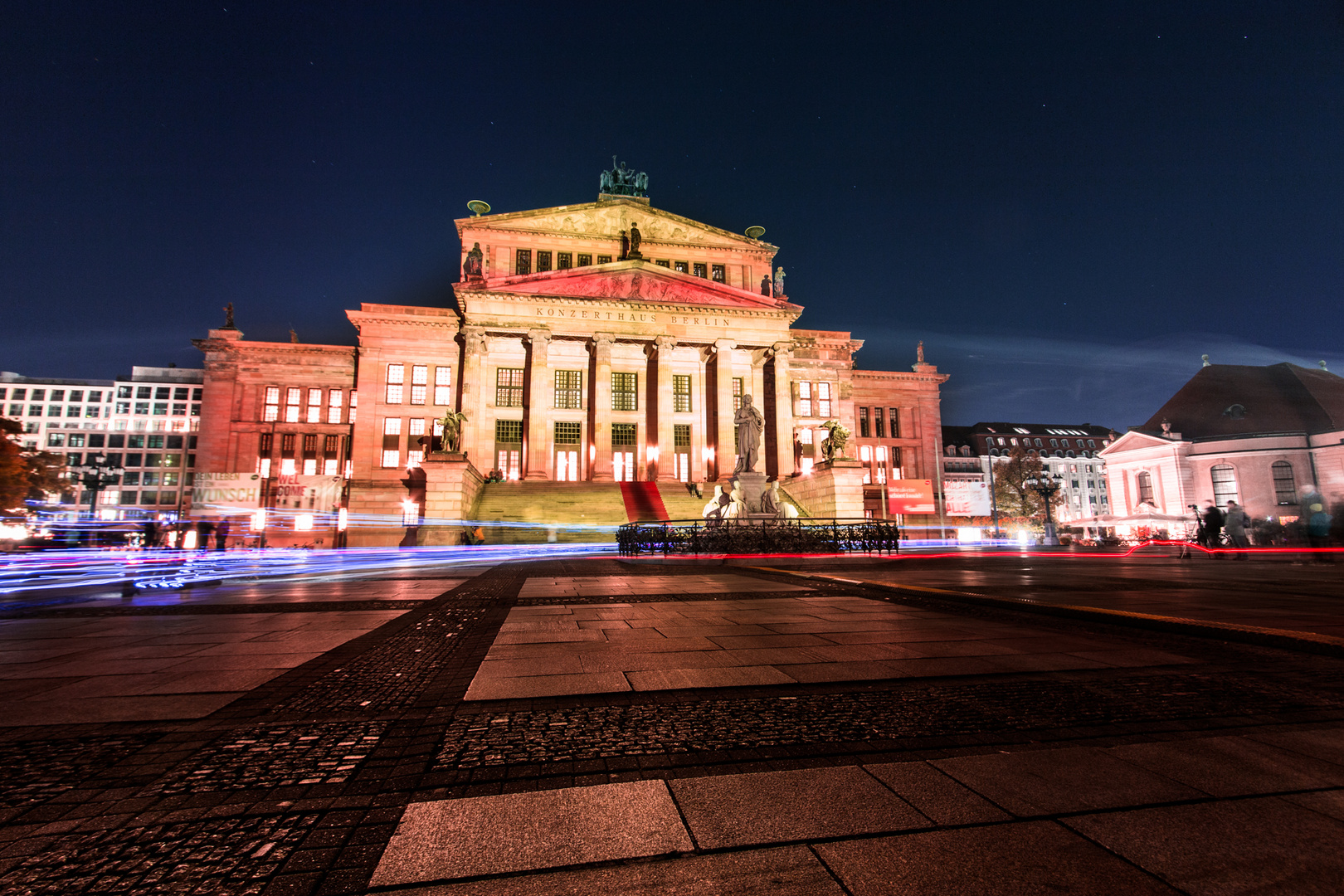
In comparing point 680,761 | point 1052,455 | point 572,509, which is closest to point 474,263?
point 572,509

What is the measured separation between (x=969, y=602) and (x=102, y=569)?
77.6 ft

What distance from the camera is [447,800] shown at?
8.25ft

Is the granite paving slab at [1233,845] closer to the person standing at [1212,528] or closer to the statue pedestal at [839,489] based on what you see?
the person standing at [1212,528]

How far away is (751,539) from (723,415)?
2226 centimetres

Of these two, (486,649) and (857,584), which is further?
(857,584)

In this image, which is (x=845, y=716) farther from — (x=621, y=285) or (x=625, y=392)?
(x=625, y=392)

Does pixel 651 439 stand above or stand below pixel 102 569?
above

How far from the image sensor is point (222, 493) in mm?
46625

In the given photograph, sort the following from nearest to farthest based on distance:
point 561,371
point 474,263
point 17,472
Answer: point 17,472 → point 474,263 → point 561,371

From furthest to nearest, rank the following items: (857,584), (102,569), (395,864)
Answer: (102,569) → (857,584) → (395,864)

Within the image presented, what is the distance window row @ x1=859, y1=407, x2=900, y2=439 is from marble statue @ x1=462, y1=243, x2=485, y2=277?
3453 cm

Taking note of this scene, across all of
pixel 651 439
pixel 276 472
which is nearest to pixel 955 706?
pixel 651 439

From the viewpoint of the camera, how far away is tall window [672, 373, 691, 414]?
47197 mm

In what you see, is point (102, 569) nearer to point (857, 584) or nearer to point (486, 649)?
point (486, 649)
